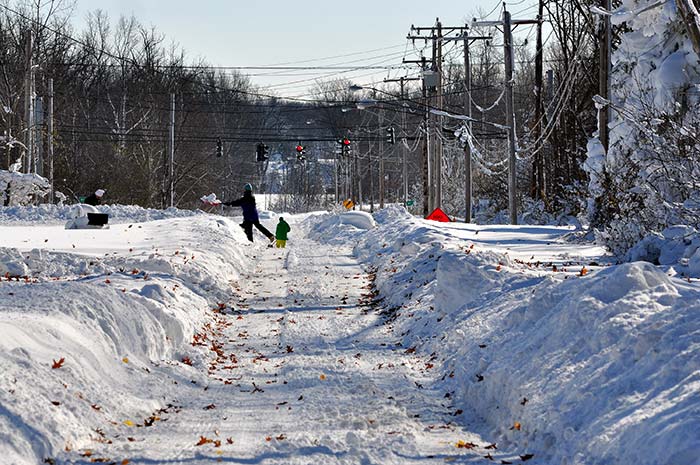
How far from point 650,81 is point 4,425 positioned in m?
17.0

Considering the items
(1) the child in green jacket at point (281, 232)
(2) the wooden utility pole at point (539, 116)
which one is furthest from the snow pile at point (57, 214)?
(2) the wooden utility pole at point (539, 116)

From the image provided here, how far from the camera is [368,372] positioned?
29.8 ft

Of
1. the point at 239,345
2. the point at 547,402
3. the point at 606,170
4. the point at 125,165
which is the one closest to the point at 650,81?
the point at 606,170

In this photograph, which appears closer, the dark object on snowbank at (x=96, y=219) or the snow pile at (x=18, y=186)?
the dark object on snowbank at (x=96, y=219)

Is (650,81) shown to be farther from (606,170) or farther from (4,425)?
(4,425)

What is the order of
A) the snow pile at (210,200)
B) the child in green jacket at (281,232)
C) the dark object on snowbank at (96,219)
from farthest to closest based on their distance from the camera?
1. the snow pile at (210,200)
2. the dark object on snowbank at (96,219)
3. the child in green jacket at (281,232)

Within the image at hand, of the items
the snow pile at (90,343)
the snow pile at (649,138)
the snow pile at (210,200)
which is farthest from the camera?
the snow pile at (210,200)

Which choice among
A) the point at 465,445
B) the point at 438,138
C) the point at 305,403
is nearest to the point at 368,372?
the point at 305,403

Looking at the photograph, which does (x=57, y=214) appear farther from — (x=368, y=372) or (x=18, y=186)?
(x=368, y=372)

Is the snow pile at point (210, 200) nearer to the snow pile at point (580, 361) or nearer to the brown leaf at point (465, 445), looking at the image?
the snow pile at point (580, 361)

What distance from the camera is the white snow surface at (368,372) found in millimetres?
5738

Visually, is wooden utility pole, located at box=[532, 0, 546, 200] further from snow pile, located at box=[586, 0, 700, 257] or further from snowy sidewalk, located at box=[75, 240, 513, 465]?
snowy sidewalk, located at box=[75, 240, 513, 465]

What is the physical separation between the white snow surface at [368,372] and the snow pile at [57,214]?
19376 millimetres

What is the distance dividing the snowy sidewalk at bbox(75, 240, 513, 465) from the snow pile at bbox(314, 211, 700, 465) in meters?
0.44
